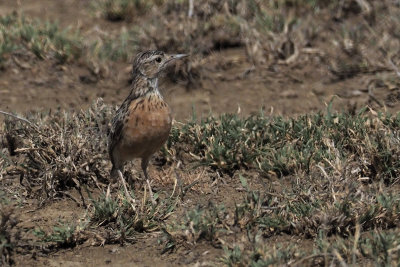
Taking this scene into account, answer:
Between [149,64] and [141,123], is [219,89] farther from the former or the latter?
[141,123]

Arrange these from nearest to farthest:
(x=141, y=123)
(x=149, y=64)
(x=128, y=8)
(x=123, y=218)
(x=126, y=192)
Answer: (x=123, y=218) → (x=126, y=192) → (x=141, y=123) → (x=149, y=64) → (x=128, y=8)

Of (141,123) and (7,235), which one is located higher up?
(141,123)

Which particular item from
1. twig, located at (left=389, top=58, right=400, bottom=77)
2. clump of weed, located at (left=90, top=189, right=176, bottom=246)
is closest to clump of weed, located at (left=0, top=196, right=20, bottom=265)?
clump of weed, located at (left=90, top=189, right=176, bottom=246)

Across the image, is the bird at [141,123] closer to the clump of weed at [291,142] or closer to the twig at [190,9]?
the clump of weed at [291,142]

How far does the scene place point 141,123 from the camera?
7.45 m

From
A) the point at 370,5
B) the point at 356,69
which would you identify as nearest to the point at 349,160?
the point at 356,69

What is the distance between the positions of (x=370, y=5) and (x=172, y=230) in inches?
230

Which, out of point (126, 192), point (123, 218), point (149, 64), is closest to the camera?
point (123, 218)

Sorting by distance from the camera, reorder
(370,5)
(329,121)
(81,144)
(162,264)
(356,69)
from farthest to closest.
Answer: (370,5), (356,69), (329,121), (81,144), (162,264)

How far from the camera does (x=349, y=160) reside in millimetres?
7070

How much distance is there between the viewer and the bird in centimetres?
742

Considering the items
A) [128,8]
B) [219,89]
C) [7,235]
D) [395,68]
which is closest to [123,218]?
[7,235]

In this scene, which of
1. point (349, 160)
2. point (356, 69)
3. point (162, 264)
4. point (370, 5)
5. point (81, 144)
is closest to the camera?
point (162, 264)

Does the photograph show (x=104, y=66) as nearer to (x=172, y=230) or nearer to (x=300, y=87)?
(x=300, y=87)
